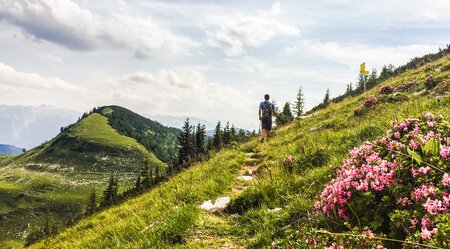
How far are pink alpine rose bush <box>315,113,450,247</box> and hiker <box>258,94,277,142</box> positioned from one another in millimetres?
15035

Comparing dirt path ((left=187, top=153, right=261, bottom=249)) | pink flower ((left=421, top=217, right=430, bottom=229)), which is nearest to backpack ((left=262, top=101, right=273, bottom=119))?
dirt path ((left=187, top=153, right=261, bottom=249))

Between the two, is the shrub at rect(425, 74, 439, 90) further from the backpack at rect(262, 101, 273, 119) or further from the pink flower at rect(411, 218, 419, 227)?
the pink flower at rect(411, 218, 419, 227)

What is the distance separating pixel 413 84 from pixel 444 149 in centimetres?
2014

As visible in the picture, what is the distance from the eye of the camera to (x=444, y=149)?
161 inches

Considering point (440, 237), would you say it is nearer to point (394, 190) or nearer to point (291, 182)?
point (394, 190)

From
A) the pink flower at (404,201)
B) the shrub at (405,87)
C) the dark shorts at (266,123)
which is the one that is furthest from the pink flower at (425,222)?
the shrub at (405,87)

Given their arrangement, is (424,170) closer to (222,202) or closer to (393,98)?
(222,202)

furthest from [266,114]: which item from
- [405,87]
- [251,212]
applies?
[251,212]

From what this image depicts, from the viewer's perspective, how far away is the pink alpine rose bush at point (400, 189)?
11.4ft

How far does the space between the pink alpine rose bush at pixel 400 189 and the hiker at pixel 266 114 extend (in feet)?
49.3

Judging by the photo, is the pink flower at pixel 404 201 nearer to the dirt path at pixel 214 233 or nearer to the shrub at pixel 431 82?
the dirt path at pixel 214 233

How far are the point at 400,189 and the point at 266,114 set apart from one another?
1636 cm

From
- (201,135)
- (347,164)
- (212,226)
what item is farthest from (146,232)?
(201,135)

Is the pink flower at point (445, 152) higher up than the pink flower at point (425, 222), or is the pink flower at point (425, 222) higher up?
the pink flower at point (445, 152)
